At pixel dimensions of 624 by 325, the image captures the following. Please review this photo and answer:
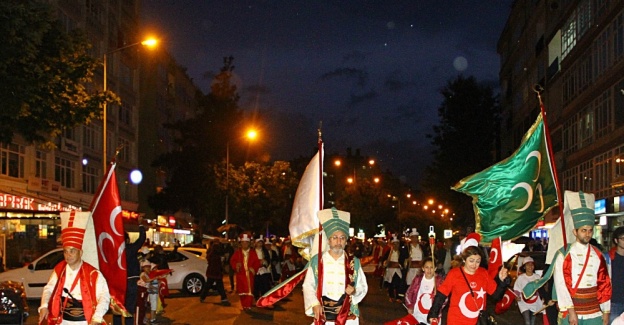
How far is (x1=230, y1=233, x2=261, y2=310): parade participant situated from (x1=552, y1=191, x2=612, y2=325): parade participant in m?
13.1

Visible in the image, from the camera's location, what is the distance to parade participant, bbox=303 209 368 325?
844cm

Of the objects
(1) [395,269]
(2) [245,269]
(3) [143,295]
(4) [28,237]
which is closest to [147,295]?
(3) [143,295]

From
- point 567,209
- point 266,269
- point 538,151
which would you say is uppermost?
point 538,151

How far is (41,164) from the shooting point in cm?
3812

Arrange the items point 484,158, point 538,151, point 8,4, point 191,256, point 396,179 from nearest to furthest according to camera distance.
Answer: point 538,151 < point 8,4 < point 191,256 < point 484,158 < point 396,179

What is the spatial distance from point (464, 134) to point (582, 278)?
5269 cm

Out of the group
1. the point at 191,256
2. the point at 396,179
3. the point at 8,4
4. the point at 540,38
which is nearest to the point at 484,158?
the point at 540,38

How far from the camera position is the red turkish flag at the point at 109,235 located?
1055cm

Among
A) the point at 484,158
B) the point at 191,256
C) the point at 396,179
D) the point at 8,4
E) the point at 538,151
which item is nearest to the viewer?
the point at 538,151

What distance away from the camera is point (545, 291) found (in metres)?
11.5

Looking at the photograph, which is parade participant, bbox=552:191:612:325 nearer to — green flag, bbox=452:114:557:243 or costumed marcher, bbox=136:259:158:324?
green flag, bbox=452:114:557:243

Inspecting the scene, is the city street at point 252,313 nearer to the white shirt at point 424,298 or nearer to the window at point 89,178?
the white shirt at point 424,298

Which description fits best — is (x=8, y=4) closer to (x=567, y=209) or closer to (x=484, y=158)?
(x=567, y=209)

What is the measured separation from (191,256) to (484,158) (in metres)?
38.1
